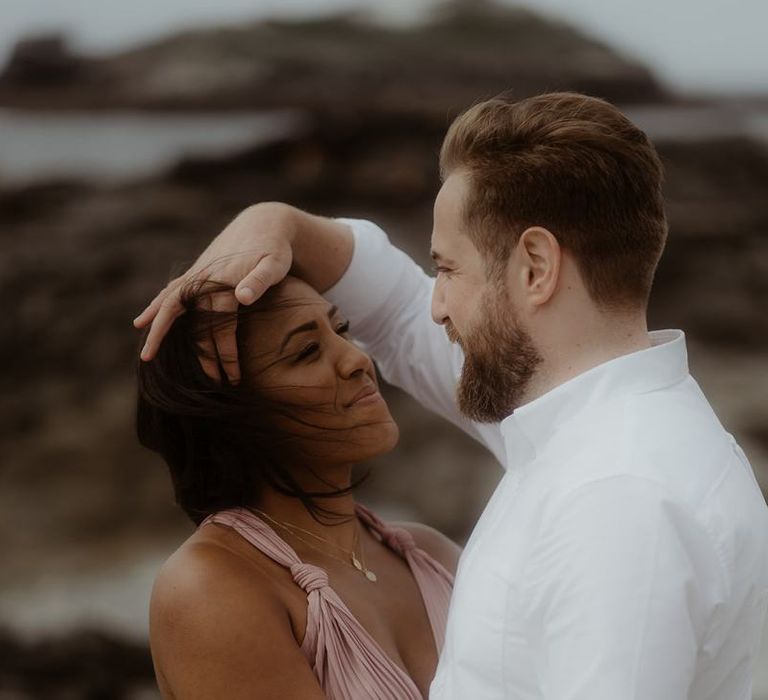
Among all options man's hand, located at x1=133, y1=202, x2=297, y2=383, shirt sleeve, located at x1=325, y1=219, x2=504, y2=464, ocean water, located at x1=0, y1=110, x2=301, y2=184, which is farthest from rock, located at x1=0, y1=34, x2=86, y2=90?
man's hand, located at x1=133, y1=202, x2=297, y2=383

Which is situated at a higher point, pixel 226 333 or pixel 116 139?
pixel 226 333

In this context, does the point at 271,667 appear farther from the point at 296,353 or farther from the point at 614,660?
the point at 614,660

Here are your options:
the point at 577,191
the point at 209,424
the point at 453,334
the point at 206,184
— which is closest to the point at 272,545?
the point at 209,424

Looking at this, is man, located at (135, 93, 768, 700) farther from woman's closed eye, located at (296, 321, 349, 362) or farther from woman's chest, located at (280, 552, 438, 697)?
woman's chest, located at (280, 552, 438, 697)

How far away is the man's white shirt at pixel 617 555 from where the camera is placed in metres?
1.08

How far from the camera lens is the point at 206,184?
4691 millimetres

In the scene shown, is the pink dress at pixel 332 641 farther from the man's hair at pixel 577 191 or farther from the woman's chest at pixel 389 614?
the man's hair at pixel 577 191

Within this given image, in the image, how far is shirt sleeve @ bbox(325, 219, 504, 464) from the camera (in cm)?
195

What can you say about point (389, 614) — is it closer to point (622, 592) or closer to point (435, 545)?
point (435, 545)

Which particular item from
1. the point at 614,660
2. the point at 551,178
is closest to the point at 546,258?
the point at 551,178

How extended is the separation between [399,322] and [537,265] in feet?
2.33

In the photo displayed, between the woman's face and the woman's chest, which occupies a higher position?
the woman's face

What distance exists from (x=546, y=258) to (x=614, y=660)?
46 centimetres

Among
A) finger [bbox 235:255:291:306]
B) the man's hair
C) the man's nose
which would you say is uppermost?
the man's hair
